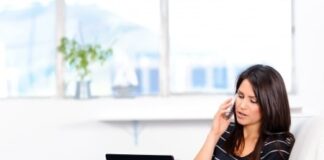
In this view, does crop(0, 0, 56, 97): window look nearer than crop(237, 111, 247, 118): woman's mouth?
No

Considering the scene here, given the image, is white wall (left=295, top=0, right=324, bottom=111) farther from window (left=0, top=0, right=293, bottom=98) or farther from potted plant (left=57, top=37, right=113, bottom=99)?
potted plant (left=57, top=37, right=113, bottom=99)

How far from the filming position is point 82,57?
291 centimetres

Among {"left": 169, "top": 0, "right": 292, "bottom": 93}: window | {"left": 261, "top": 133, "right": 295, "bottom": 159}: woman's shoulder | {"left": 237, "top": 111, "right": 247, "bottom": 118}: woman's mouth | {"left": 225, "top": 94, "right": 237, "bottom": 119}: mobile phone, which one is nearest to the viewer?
{"left": 261, "top": 133, "right": 295, "bottom": 159}: woman's shoulder

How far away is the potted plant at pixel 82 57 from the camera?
9.57 feet

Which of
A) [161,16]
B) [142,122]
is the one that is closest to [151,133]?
[142,122]

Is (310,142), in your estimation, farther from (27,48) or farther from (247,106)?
(27,48)

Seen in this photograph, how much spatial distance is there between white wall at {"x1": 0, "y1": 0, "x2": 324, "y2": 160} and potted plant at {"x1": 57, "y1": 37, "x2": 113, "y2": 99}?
0.13 meters

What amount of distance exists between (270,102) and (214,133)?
1.03ft

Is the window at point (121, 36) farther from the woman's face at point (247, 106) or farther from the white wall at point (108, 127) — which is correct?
the woman's face at point (247, 106)

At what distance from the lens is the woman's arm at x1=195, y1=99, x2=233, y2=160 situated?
1.87m

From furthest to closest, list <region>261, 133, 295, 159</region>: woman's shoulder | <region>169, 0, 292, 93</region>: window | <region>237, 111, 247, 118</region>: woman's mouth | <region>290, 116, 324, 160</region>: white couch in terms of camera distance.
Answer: <region>169, 0, 292, 93</region>: window < <region>237, 111, 247, 118</region>: woman's mouth < <region>261, 133, 295, 159</region>: woman's shoulder < <region>290, 116, 324, 160</region>: white couch

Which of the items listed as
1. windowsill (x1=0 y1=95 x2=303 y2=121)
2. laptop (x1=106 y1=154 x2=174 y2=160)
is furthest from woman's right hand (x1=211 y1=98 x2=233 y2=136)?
windowsill (x1=0 y1=95 x2=303 y2=121)

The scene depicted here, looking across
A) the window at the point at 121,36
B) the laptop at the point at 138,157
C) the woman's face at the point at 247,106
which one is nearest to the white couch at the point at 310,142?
the woman's face at the point at 247,106

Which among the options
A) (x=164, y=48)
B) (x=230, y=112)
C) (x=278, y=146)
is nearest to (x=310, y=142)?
(x=278, y=146)
